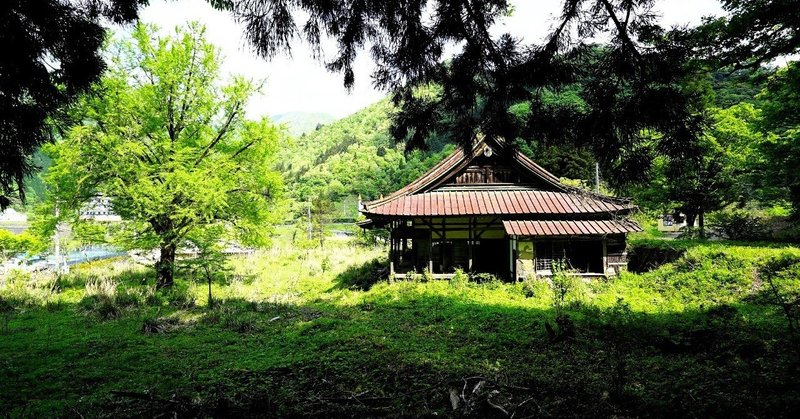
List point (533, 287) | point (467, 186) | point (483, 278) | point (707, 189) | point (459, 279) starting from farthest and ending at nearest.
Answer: point (707, 189) < point (467, 186) < point (483, 278) < point (459, 279) < point (533, 287)

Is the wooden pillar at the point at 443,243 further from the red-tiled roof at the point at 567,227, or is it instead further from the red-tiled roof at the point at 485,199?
the red-tiled roof at the point at 567,227

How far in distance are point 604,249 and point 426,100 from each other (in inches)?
551

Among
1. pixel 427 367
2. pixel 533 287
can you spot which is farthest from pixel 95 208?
pixel 533 287

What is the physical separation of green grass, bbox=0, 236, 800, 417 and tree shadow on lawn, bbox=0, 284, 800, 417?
0.11 ft

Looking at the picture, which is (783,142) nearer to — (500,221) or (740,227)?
(740,227)

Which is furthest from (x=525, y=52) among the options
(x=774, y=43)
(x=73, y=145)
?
(x=73, y=145)

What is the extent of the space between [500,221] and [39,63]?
1554 centimetres

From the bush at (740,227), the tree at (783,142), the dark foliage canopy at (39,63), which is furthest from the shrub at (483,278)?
the dark foliage canopy at (39,63)

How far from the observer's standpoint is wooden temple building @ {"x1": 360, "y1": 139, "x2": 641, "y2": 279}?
16000 mm

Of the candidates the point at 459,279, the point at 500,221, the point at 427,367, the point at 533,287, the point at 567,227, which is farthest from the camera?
the point at 500,221

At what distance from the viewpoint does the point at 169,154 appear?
1455cm

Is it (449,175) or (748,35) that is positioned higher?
(748,35)

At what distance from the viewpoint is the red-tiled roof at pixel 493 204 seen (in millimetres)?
16047

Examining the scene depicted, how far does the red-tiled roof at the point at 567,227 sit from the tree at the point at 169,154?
32.5 ft
